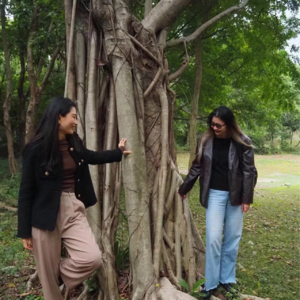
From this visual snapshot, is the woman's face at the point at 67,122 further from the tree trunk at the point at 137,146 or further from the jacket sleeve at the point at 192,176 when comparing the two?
the jacket sleeve at the point at 192,176

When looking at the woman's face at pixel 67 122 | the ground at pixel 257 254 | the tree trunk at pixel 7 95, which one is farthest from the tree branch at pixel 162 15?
the tree trunk at pixel 7 95

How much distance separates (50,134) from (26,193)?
19.2 inches

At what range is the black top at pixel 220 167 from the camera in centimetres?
319

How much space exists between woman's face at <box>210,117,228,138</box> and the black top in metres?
0.08

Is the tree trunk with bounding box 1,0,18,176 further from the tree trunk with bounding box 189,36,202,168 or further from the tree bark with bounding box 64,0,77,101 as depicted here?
the tree bark with bounding box 64,0,77,101

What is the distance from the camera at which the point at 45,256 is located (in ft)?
8.72

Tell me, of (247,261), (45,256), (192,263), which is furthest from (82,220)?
(247,261)

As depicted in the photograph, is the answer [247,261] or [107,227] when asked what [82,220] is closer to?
[107,227]

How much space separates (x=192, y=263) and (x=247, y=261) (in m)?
1.54

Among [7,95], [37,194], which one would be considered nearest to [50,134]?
[37,194]

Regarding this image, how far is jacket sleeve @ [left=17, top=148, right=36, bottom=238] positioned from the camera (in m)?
2.53

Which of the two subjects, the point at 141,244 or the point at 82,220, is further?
the point at 141,244

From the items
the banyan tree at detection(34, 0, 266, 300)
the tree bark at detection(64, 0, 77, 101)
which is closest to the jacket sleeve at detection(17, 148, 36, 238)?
the banyan tree at detection(34, 0, 266, 300)

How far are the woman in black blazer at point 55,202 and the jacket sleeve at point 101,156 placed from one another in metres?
0.07
